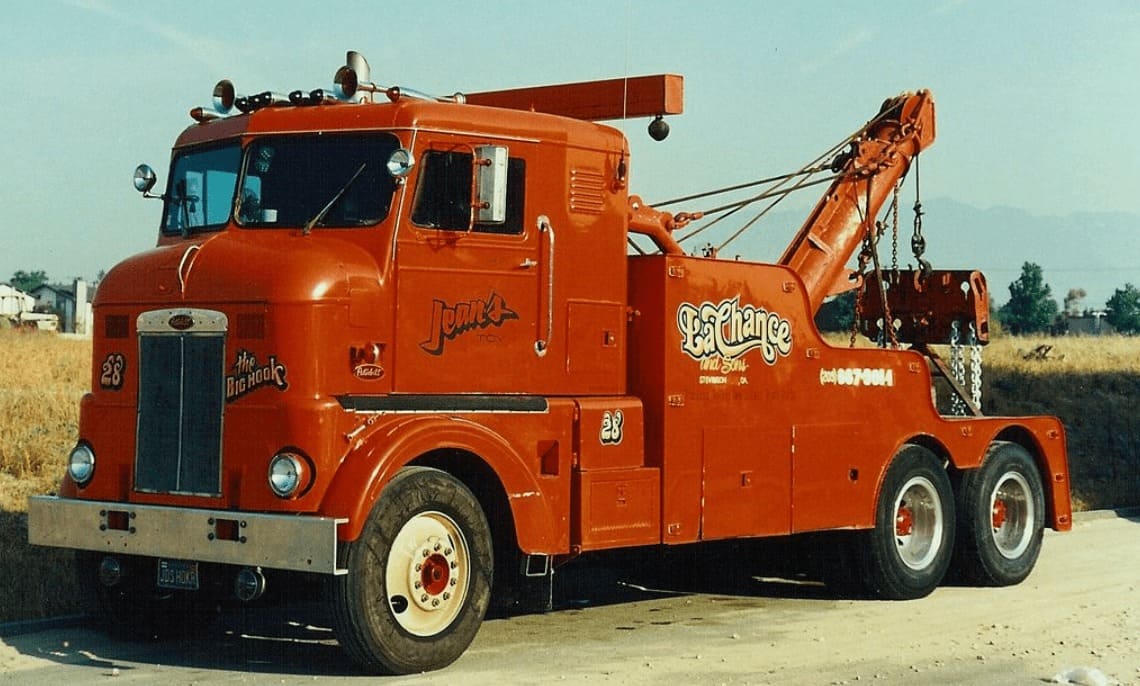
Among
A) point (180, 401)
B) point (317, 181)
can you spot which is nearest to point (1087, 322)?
point (317, 181)

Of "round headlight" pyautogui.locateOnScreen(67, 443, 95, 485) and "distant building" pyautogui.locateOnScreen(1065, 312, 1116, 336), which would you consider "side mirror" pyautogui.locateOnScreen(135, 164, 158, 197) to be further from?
"distant building" pyautogui.locateOnScreen(1065, 312, 1116, 336)

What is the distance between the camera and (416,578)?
30.7 ft

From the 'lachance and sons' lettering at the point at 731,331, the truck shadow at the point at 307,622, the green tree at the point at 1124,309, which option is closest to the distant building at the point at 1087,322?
the green tree at the point at 1124,309

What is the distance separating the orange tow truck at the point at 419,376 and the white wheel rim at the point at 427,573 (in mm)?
17

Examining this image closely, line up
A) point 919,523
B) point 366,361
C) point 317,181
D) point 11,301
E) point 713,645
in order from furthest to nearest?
point 11,301 < point 919,523 < point 713,645 < point 317,181 < point 366,361

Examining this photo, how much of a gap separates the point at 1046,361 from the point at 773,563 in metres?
23.4

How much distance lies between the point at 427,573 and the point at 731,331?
3208mm

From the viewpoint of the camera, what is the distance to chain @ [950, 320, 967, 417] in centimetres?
1428

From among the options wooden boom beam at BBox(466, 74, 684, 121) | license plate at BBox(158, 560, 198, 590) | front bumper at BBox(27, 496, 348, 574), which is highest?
wooden boom beam at BBox(466, 74, 684, 121)

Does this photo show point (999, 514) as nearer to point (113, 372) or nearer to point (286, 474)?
point (286, 474)

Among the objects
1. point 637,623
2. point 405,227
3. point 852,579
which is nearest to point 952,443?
point 852,579

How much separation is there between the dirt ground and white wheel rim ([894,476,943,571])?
0.34m

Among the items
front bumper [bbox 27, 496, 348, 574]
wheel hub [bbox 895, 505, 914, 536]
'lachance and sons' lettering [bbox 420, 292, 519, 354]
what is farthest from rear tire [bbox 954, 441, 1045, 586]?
front bumper [bbox 27, 496, 348, 574]

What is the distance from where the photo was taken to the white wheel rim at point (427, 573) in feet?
30.4
